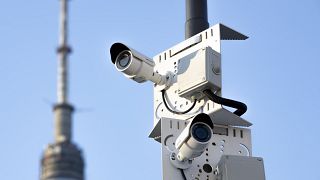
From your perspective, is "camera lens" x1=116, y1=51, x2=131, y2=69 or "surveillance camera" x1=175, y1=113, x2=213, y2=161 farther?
"camera lens" x1=116, y1=51, x2=131, y2=69

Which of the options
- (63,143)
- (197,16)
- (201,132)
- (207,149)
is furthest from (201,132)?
(63,143)

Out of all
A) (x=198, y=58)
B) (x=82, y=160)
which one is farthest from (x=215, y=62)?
(x=82, y=160)

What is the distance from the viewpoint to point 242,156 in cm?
627

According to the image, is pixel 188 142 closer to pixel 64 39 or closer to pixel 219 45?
pixel 219 45

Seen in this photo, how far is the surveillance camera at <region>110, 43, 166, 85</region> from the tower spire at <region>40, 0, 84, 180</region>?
10657cm

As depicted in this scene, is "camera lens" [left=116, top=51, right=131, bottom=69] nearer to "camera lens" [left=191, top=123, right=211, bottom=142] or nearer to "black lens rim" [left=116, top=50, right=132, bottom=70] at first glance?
"black lens rim" [left=116, top=50, right=132, bottom=70]

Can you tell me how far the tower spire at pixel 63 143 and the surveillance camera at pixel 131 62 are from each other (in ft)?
350

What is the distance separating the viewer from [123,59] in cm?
645

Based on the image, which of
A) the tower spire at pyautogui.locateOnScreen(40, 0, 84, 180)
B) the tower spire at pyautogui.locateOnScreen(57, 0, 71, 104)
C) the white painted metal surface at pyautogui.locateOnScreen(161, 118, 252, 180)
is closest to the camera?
the white painted metal surface at pyautogui.locateOnScreen(161, 118, 252, 180)

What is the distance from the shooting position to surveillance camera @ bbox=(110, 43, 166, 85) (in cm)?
639

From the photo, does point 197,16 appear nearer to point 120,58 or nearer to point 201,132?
point 120,58

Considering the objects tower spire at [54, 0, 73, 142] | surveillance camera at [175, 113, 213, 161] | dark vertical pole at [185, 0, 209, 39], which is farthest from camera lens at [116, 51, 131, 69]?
tower spire at [54, 0, 73, 142]

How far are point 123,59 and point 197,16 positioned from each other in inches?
31.9

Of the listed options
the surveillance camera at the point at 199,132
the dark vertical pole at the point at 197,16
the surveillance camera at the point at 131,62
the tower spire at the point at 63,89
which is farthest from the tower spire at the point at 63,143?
the surveillance camera at the point at 199,132
